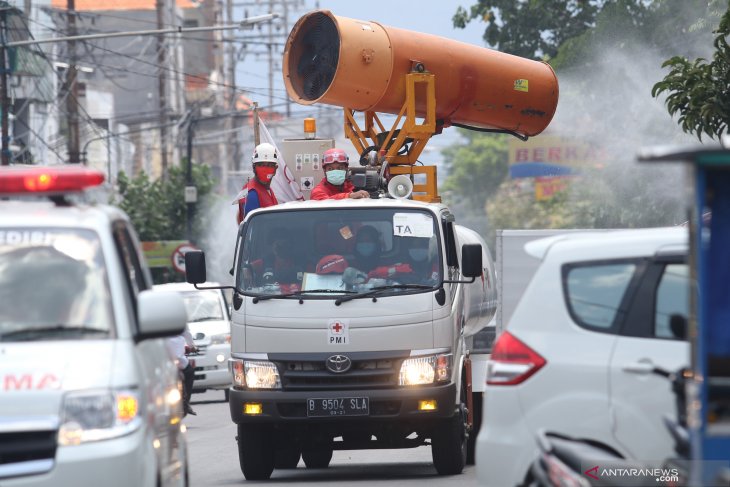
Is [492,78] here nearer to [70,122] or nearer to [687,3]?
[70,122]

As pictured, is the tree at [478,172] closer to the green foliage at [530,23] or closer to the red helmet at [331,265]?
the green foliage at [530,23]

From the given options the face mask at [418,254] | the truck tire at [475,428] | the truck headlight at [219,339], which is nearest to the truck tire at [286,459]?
the truck tire at [475,428]

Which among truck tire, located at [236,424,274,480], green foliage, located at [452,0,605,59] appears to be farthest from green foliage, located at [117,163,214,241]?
truck tire, located at [236,424,274,480]

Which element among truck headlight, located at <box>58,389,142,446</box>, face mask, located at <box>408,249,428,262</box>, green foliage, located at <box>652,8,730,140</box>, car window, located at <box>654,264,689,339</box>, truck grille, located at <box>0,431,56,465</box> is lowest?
truck grille, located at <box>0,431,56,465</box>

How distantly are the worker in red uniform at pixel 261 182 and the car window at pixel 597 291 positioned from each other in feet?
21.1

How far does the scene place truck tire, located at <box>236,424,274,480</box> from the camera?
12727mm

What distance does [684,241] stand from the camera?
25.3ft

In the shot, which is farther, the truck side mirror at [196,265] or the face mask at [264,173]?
the face mask at [264,173]

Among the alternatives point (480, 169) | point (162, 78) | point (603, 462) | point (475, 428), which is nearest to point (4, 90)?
point (475, 428)

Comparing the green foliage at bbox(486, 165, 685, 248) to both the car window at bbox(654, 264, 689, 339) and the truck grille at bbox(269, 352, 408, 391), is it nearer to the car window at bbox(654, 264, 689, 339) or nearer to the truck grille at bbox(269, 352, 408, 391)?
the truck grille at bbox(269, 352, 408, 391)

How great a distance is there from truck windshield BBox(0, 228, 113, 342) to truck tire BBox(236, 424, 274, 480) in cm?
498

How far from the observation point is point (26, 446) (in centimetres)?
702

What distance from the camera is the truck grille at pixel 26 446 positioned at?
7.01m

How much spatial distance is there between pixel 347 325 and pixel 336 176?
2350 millimetres
